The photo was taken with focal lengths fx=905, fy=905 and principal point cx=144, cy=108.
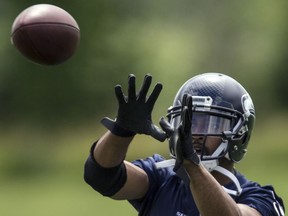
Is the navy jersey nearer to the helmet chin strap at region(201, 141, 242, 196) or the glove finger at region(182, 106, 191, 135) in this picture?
the helmet chin strap at region(201, 141, 242, 196)

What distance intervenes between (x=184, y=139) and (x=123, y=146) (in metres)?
0.53

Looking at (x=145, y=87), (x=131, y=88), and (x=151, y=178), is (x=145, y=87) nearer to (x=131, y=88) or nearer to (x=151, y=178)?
(x=131, y=88)

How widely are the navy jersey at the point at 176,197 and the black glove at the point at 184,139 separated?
0.43 m

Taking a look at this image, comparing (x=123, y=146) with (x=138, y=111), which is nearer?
(x=138, y=111)

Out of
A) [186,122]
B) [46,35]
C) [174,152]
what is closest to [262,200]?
[174,152]

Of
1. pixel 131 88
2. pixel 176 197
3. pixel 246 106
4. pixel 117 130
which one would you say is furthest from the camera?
pixel 246 106

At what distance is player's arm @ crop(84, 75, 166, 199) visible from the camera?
15.5ft

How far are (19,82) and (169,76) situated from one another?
410 cm

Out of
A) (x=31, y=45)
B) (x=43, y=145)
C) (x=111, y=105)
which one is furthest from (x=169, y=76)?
(x=31, y=45)

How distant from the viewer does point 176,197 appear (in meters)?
4.95

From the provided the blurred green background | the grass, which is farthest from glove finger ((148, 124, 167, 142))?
the blurred green background

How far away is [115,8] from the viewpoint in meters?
26.2

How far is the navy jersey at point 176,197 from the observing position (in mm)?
4859

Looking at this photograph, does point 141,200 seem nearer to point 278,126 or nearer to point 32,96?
point 278,126
